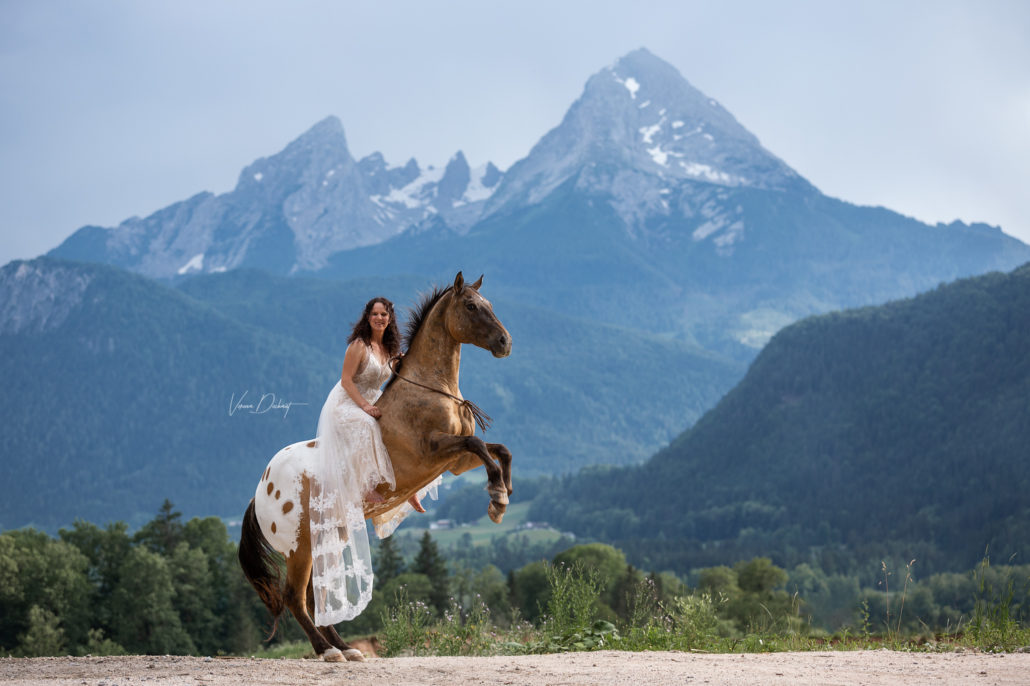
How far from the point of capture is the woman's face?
11.8 metres

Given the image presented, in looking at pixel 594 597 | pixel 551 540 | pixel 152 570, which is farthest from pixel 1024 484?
pixel 594 597

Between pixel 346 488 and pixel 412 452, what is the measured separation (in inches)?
37.2

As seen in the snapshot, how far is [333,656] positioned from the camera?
11430 millimetres

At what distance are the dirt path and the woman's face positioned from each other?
13.1ft

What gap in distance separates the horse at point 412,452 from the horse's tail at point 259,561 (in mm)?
13

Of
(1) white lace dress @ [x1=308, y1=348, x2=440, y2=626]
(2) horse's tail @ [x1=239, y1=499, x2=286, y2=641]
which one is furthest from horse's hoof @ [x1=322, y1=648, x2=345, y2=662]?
(2) horse's tail @ [x1=239, y1=499, x2=286, y2=641]

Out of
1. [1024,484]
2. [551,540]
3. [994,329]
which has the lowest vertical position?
[551,540]

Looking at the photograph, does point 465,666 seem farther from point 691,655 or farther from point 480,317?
point 480,317

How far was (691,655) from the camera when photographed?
1089cm

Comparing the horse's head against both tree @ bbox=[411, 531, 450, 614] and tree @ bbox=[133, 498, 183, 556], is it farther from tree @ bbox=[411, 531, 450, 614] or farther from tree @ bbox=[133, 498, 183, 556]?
tree @ bbox=[411, 531, 450, 614]

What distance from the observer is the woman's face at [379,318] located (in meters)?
11.8

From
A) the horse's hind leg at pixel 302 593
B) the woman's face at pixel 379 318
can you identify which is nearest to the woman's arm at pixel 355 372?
the woman's face at pixel 379 318

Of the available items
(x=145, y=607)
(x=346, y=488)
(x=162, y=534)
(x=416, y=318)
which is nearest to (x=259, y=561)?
(x=346, y=488)

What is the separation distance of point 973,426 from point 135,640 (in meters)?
163
